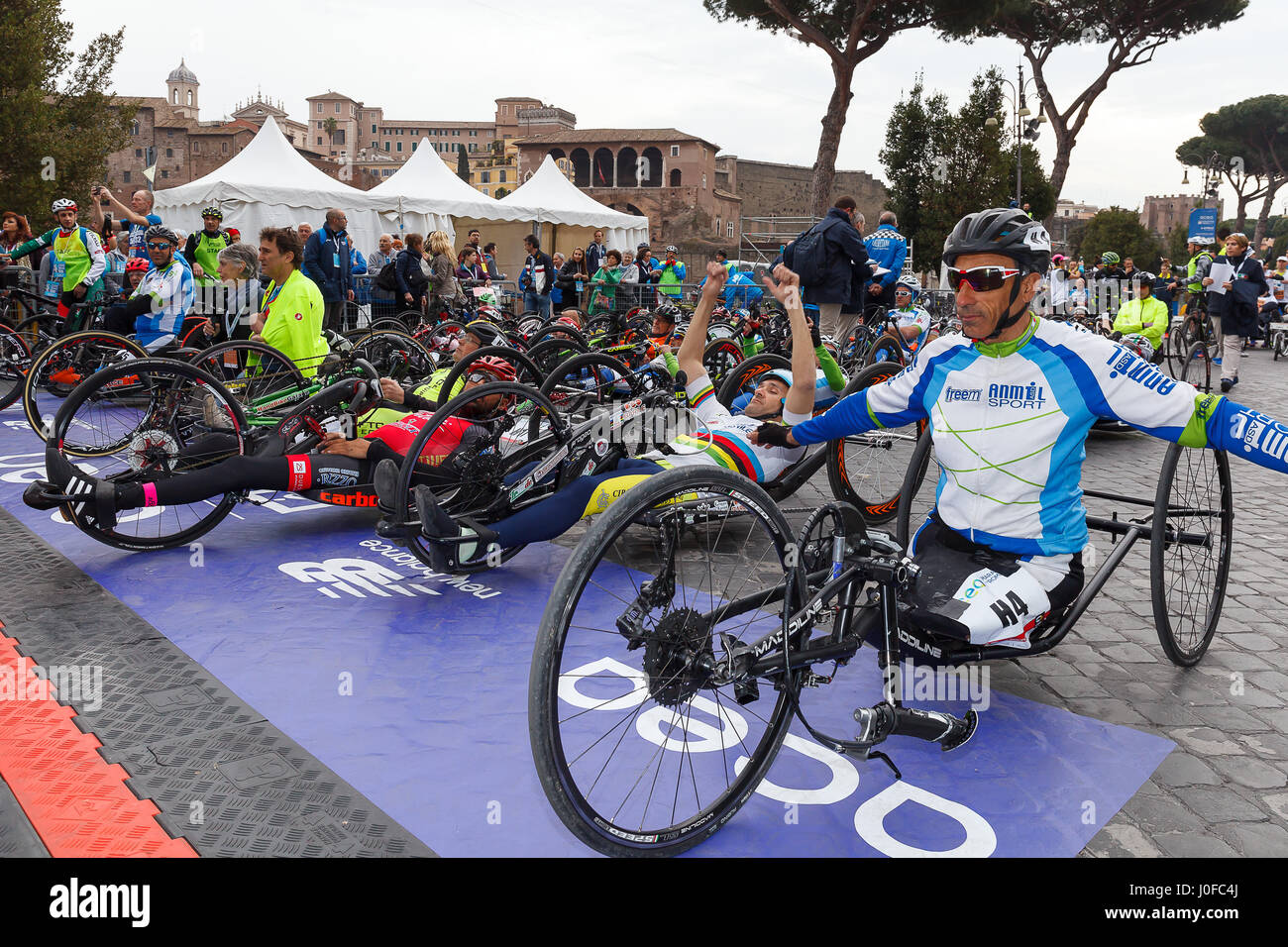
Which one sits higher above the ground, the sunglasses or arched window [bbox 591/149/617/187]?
arched window [bbox 591/149/617/187]

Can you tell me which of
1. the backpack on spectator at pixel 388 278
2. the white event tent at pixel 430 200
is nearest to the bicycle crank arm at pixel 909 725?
the backpack on spectator at pixel 388 278

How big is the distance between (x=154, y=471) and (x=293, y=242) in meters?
2.24

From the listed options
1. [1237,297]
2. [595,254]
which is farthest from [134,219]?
[1237,297]

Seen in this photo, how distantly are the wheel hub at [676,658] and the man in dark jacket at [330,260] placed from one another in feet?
35.2

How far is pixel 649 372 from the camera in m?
5.46

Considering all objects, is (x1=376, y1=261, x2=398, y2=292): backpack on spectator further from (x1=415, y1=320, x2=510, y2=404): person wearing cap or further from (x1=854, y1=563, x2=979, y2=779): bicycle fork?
(x1=854, y1=563, x2=979, y2=779): bicycle fork

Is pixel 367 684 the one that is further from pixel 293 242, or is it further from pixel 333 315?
pixel 333 315

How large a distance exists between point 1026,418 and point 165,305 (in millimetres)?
8284

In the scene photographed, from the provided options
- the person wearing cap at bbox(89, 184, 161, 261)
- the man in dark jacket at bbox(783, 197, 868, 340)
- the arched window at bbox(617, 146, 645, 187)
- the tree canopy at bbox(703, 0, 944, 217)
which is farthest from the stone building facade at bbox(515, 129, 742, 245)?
the man in dark jacket at bbox(783, 197, 868, 340)

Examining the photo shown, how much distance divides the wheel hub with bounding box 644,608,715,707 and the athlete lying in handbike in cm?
257

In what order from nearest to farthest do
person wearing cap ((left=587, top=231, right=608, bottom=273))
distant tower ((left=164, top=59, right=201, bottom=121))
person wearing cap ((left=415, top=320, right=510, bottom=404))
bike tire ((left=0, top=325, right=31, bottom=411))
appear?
person wearing cap ((left=415, top=320, right=510, bottom=404)) → bike tire ((left=0, top=325, right=31, bottom=411)) → person wearing cap ((left=587, top=231, right=608, bottom=273)) → distant tower ((left=164, top=59, right=201, bottom=121))

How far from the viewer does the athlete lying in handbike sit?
4.62 metres

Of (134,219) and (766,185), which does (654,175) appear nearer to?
(766,185)
